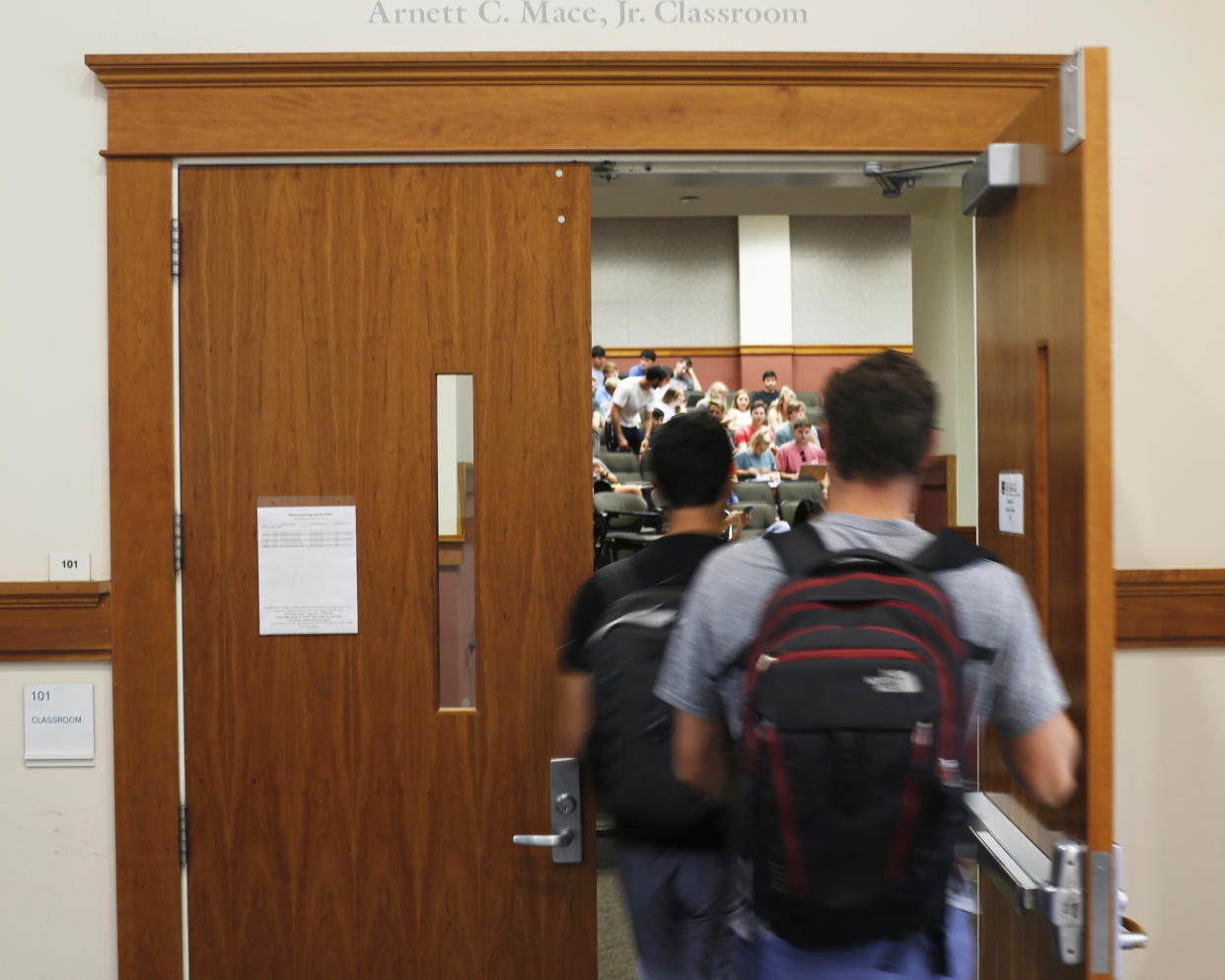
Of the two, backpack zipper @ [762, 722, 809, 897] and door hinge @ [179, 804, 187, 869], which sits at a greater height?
backpack zipper @ [762, 722, 809, 897]

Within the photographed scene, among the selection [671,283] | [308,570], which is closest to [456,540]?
[308,570]

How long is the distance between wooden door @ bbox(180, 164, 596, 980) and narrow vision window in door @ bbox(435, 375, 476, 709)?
0.02 m

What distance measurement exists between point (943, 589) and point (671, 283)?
1204cm

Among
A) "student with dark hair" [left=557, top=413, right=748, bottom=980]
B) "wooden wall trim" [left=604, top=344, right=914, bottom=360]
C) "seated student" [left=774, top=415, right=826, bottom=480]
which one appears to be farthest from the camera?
"wooden wall trim" [left=604, top=344, right=914, bottom=360]

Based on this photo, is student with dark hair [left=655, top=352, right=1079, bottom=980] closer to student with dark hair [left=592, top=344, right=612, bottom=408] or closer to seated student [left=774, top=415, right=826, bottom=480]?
seated student [left=774, top=415, right=826, bottom=480]

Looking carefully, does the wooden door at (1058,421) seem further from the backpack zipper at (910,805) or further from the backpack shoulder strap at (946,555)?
the backpack zipper at (910,805)

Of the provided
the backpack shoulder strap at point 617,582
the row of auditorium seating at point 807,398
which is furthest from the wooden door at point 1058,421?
the row of auditorium seating at point 807,398

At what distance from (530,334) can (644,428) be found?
22.1ft

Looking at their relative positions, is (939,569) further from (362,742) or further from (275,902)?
(275,902)

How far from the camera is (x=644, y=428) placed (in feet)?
29.6

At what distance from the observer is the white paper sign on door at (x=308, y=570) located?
231 centimetres

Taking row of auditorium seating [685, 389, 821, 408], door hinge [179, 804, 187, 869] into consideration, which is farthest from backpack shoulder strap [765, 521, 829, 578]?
row of auditorium seating [685, 389, 821, 408]

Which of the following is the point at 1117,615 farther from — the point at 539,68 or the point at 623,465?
the point at 623,465

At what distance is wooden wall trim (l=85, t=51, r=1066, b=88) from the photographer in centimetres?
225
